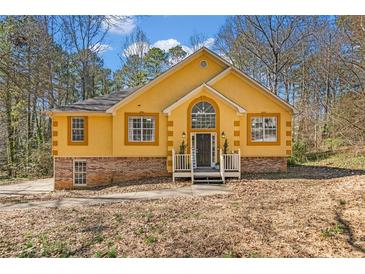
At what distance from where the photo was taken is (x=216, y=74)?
45.4 ft

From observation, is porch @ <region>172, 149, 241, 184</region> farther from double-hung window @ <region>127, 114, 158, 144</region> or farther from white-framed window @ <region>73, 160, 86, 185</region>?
white-framed window @ <region>73, 160, 86, 185</region>

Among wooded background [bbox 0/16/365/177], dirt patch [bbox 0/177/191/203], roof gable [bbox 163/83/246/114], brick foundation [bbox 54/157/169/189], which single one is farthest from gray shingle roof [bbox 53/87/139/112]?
dirt patch [bbox 0/177/191/203]

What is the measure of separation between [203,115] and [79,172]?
6296 mm

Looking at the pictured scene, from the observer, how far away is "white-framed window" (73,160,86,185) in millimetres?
13625

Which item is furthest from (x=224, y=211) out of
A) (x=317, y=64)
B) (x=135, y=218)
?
(x=317, y=64)

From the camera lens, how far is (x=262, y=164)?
13.6 meters

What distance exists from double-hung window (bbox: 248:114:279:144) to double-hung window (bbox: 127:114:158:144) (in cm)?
443

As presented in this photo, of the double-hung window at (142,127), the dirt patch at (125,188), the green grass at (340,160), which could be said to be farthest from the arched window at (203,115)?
the green grass at (340,160)

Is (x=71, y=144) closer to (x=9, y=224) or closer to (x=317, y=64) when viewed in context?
(x=9, y=224)

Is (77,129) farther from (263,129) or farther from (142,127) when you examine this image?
(263,129)

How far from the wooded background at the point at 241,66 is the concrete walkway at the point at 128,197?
27.3ft

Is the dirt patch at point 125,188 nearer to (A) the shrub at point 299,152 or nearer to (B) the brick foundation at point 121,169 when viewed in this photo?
(B) the brick foundation at point 121,169

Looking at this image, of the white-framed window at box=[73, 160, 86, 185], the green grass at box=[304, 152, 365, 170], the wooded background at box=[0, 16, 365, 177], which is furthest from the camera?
the wooded background at box=[0, 16, 365, 177]

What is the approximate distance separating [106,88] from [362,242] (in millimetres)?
25182
